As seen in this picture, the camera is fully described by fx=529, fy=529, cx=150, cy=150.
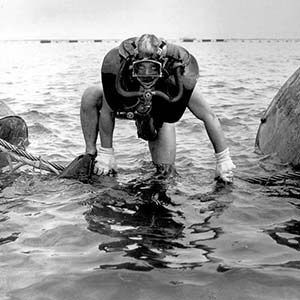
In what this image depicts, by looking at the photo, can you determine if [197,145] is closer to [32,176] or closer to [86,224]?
[32,176]

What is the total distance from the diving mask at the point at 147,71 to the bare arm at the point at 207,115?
0.59 meters

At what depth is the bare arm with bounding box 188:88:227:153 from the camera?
5.48m

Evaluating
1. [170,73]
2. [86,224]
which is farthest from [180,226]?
[170,73]

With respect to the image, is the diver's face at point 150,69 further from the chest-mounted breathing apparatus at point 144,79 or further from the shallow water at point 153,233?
the shallow water at point 153,233

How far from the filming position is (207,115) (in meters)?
5.57

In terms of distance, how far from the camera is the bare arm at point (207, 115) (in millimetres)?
5480

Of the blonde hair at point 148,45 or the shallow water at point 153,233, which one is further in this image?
the blonde hair at point 148,45

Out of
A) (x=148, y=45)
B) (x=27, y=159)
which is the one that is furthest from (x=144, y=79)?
(x=27, y=159)

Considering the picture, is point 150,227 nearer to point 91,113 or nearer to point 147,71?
point 147,71

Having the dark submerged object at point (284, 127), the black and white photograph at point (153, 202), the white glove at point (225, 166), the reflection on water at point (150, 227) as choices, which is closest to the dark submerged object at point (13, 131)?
the black and white photograph at point (153, 202)

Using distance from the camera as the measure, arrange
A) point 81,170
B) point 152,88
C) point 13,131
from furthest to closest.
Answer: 1. point 13,131
2. point 81,170
3. point 152,88

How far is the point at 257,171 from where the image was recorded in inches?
239

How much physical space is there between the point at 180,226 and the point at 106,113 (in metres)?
2.07

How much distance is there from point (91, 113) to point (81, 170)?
75cm
